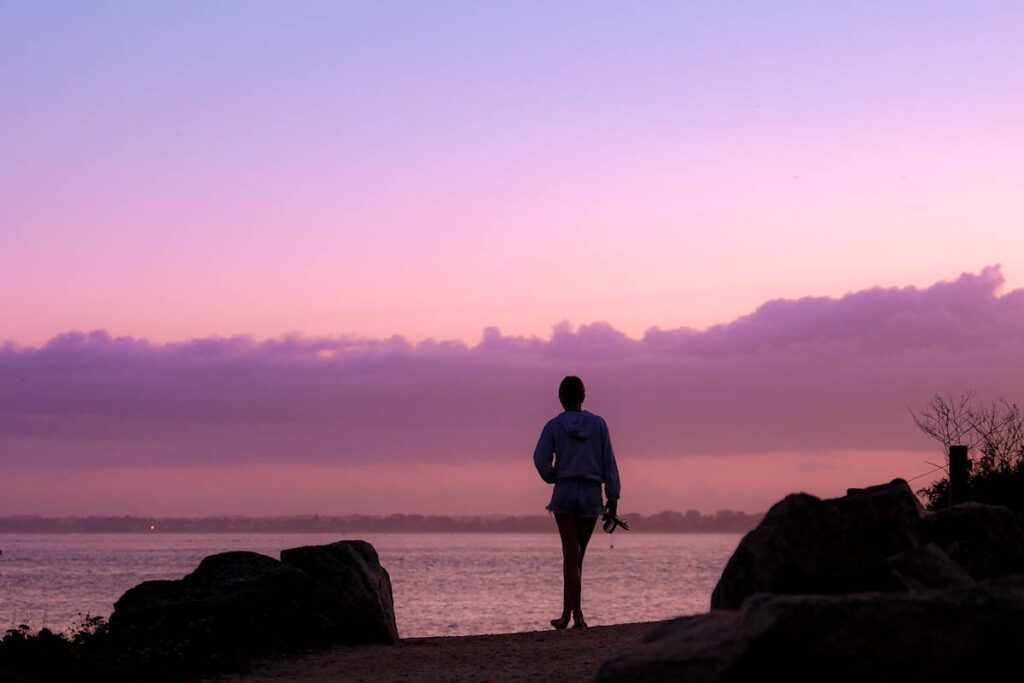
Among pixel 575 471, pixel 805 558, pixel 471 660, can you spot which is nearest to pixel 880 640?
pixel 805 558

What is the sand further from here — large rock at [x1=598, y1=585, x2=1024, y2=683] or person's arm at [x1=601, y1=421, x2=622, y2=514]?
large rock at [x1=598, y1=585, x2=1024, y2=683]

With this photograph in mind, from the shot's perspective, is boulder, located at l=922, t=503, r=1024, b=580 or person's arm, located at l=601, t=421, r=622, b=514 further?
person's arm, located at l=601, t=421, r=622, b=514

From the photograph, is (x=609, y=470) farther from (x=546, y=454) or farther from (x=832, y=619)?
(x=832, y=619)

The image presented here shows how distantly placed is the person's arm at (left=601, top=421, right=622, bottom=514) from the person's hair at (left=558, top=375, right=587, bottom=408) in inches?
15.7

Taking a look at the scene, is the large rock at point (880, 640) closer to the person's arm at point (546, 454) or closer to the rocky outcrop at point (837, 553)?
the rocky outcrop at point (837, 553)

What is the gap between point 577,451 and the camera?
13.4 meters

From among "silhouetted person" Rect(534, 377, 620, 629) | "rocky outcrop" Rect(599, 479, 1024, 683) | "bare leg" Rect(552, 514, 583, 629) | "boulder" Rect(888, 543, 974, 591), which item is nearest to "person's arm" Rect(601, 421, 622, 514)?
"silhouetted person" Rect(534, 377, 620, 629)

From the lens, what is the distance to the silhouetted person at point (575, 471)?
43.9 ft

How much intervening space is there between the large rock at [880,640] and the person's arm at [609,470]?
7439 mm

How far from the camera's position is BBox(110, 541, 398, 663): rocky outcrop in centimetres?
1238

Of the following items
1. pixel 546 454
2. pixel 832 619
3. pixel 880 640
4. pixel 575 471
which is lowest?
pixel 880 640

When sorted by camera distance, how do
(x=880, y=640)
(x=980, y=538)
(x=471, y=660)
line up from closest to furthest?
1. (x=880, y=640)
2. (x=980, y=538)
3. (x=471, y=660)

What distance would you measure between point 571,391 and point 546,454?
78cm

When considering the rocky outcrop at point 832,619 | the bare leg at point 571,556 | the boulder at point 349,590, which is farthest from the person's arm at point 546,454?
the rocky outcrop at point 832,619
